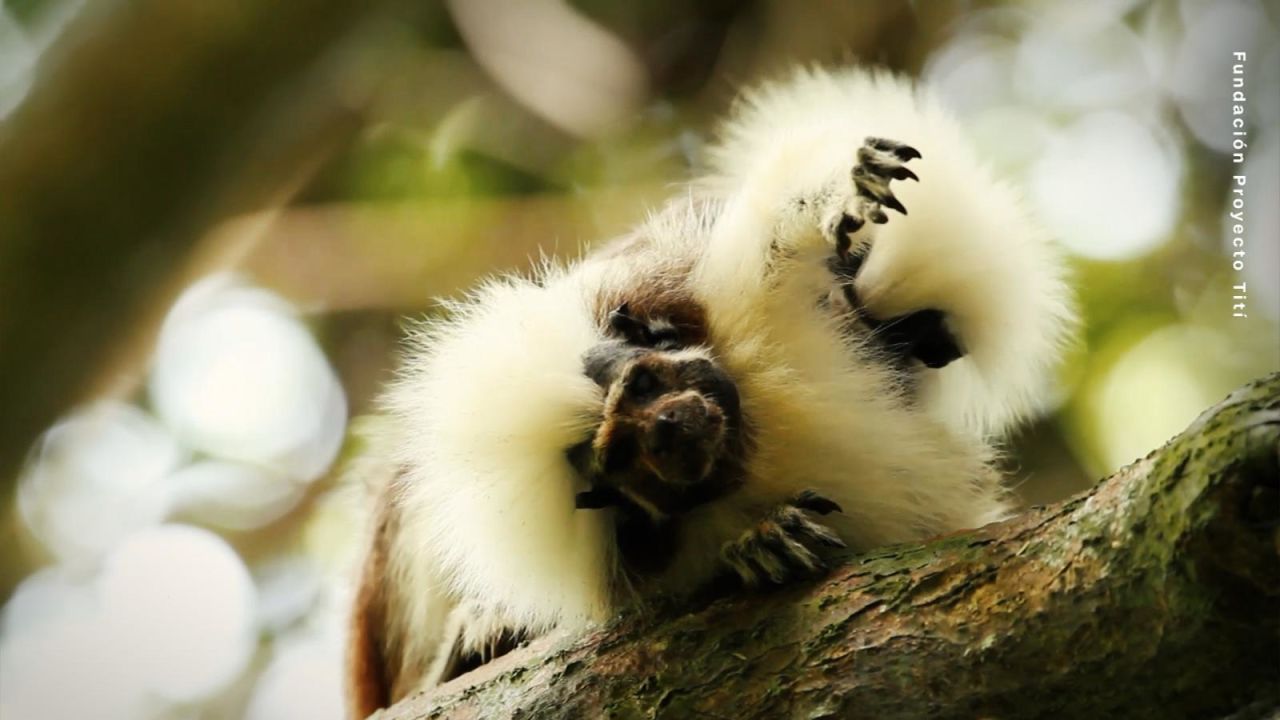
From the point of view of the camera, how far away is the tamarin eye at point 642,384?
2869 millimetres

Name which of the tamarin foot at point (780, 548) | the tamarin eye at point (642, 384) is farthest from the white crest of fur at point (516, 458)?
the tamarin foot at point (780, 548)

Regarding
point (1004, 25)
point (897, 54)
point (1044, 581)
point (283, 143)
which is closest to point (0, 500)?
point (283, 143)

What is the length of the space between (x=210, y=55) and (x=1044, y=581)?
68.3 inches

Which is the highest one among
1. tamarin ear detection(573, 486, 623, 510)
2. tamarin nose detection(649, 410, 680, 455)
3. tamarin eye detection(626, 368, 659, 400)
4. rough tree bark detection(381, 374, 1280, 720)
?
tamarin eye detection(626, 368, 659, 400)

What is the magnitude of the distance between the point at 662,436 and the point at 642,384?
217 mm

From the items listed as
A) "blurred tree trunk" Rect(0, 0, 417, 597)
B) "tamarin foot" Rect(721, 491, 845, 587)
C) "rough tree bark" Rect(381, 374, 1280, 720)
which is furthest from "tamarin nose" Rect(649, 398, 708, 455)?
"blurred tree trunk" Rect(0, 0, 417, 597)

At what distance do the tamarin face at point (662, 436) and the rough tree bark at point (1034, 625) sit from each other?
29 cm

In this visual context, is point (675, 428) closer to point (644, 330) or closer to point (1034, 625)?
point (644, 330)

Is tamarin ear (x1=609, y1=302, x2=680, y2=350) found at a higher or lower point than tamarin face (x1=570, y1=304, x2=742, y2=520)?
higher

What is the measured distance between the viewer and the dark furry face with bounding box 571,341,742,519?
2727 millimetres

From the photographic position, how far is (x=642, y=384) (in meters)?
2.88

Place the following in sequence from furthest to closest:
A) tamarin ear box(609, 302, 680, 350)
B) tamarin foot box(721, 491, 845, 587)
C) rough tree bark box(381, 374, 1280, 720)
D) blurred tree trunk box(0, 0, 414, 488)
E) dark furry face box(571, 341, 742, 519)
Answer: tamarin ear box(609, 302, 680, 350) → dark furry face box(571, 341, 742, 519) → tamarin foot box(721, 491, 845, 587) → blurred tree trunk box(0, 0, 414, 488) → rough tree bark box(381, 374, 1280, 720)

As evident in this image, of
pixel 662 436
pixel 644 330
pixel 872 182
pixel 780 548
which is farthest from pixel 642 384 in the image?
pixel 872 182

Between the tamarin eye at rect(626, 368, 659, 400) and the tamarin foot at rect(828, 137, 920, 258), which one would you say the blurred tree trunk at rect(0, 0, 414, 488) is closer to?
the tamarin eye at rect(626, 368, 659, 400)
